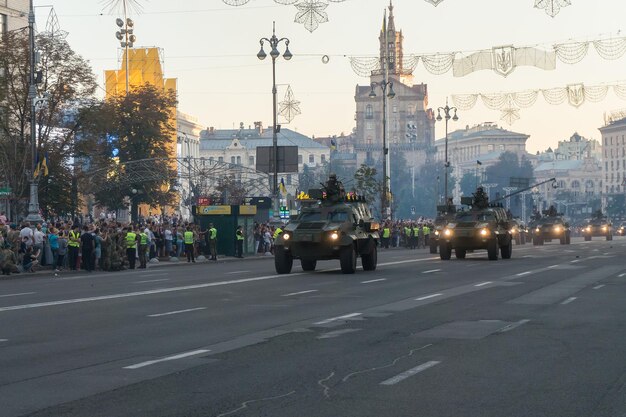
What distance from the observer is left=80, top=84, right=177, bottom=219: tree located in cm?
6681

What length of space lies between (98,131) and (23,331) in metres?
39.8

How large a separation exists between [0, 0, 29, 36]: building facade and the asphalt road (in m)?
51.2

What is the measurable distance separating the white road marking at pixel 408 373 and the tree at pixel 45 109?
127 ft

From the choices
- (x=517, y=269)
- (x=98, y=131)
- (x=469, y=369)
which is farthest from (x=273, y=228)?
(x=469, y=369)

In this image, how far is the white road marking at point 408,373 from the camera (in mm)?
10586

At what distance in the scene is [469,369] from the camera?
11484 mm

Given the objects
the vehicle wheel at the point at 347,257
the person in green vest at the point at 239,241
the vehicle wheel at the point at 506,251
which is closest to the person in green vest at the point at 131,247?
the vehicle wheel at the point at 347,257

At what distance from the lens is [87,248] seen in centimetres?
3634

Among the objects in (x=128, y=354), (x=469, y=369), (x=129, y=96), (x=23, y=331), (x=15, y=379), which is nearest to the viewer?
(x=15, y=379)

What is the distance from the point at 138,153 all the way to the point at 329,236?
1587 inches

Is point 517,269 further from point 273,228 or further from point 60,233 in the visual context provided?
point 273,228

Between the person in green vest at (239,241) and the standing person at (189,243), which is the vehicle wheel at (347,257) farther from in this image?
the person in green vest at (239,241)

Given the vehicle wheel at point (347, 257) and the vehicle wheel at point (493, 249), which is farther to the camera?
the vehicle wheel at point (493, 249)

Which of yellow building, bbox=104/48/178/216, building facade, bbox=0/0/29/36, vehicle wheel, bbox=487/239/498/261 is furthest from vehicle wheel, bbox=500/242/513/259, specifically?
yellow building, bbox=104/48/178/216
